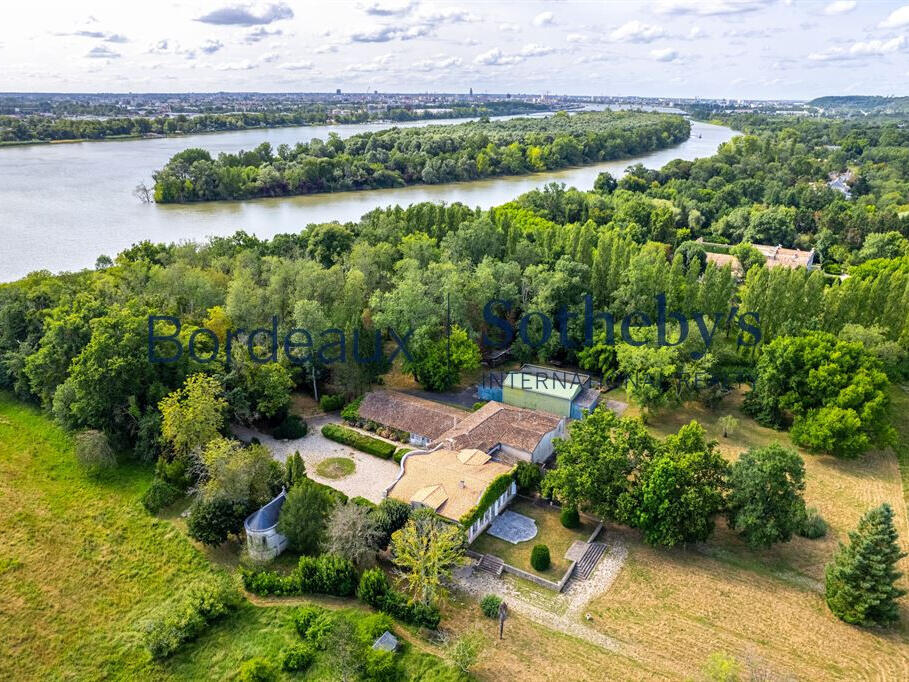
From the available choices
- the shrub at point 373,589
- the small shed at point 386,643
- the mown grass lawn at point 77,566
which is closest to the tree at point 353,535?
the shrub at point 373,589

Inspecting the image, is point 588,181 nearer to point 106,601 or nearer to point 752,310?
point 752,310

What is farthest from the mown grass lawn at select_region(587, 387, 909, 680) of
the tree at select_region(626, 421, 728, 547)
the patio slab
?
the patio slab

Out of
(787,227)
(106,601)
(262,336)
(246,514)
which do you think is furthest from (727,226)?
(106,601)

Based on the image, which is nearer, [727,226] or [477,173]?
[727,226]

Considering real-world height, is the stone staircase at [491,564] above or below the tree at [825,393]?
below

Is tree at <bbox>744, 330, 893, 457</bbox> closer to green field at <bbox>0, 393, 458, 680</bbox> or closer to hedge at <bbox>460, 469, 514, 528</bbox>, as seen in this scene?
hedge at <bbox>460, 469, 514, 528</bbox>

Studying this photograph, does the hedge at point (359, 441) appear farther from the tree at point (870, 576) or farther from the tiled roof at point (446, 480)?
the tree at point (870, 576)
